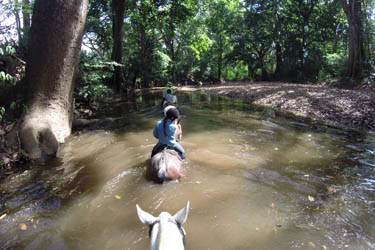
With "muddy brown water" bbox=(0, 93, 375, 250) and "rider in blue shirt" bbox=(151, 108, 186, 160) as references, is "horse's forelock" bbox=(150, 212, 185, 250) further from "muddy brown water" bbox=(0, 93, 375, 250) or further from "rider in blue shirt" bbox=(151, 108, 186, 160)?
"rider in blue shirt" bbox=(151, 108, 186, 160)

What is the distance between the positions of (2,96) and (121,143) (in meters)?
3.52

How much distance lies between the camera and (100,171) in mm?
4984

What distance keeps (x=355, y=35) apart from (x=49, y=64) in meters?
17.5

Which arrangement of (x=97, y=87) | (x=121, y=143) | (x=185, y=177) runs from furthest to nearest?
(x=97, y=87), (x=121, y=143), (x=185, y=177)

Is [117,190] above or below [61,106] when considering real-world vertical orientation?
below

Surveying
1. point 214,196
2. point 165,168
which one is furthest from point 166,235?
point 165,168

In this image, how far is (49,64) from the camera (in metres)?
6.16

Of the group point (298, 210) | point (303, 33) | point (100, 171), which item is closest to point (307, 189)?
point (298, 210)

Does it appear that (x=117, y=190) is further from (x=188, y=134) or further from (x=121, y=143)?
(x=188, y=134)

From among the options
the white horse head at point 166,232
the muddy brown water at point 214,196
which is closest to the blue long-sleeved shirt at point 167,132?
the muddy brown water at point 214,196

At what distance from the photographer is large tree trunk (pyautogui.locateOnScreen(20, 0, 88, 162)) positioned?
579 centimetres

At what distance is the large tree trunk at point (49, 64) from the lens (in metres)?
5.79

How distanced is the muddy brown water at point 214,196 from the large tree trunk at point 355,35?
36.2ft

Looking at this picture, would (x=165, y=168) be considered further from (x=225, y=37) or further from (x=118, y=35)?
(x=225, y=37)
